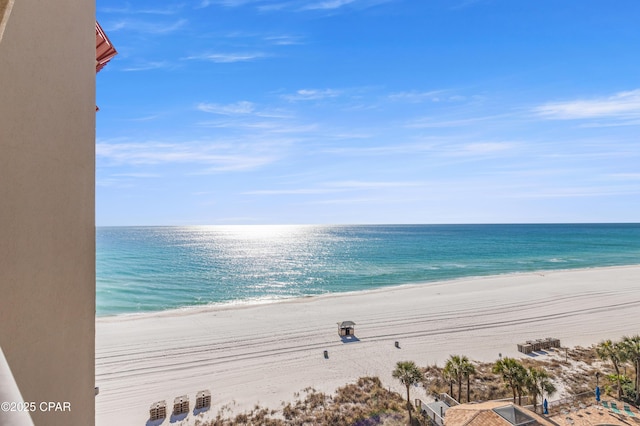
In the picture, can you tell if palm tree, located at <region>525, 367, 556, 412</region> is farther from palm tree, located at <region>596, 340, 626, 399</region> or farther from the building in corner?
the building in corner

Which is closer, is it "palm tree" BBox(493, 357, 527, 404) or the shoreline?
"palm tree" BBox(493, 357, 527, 404)

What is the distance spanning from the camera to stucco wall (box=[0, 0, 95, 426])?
2.49m

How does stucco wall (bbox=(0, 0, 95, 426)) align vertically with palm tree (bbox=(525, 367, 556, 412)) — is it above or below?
above

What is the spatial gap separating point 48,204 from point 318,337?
74.3ft

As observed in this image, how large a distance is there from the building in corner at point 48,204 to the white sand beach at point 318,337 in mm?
13447

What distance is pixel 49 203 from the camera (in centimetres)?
292

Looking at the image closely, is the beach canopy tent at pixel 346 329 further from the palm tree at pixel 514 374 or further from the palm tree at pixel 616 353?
the palm tree at pixel 616 353

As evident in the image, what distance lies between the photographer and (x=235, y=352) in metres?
21.2

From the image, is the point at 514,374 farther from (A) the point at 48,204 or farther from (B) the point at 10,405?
(B) the point at 10,405

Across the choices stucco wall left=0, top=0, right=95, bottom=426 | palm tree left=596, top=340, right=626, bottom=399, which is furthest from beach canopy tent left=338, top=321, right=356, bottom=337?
stucco wall left=0, top=0, right=95, bottom=426

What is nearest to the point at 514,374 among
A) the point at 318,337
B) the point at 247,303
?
the point at 318,337

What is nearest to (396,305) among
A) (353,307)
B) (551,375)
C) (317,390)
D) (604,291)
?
(353,307)

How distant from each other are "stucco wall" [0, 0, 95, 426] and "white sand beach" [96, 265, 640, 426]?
1344 cm

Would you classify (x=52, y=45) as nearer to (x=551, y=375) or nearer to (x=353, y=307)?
(x=551, y=375)
